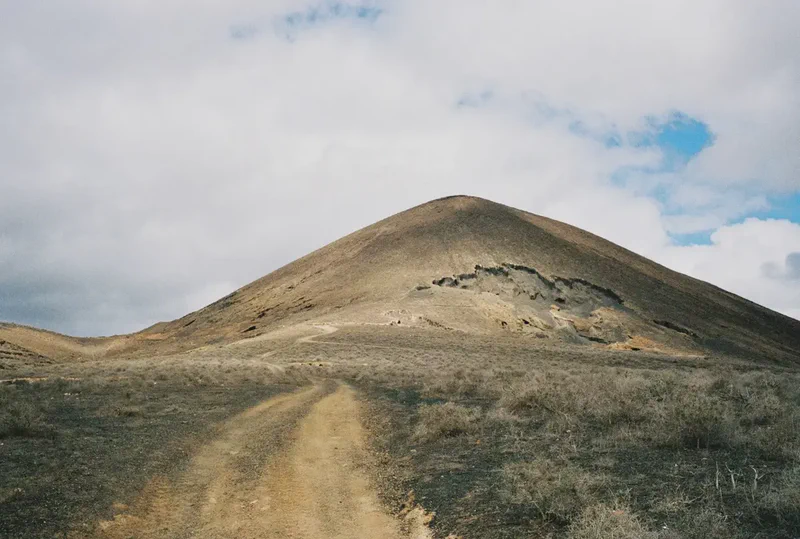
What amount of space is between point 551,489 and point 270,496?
14.4 ft

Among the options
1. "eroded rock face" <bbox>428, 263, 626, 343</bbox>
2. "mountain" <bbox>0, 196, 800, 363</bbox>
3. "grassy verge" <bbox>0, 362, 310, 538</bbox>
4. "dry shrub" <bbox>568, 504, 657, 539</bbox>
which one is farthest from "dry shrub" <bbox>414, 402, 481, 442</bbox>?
"eroded rock face" <bbox>428, 263, 626, 343</bbox>

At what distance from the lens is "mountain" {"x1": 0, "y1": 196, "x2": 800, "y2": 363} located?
210ft

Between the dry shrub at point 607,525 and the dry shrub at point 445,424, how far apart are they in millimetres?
5853

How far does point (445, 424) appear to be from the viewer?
1209cm

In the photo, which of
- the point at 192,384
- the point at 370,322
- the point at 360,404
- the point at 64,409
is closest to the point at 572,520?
the point at 360,404

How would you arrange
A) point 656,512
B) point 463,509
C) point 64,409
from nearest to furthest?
point 656,512 → point 463,509 → point 64,409

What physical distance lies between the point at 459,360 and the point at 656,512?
29156 mm

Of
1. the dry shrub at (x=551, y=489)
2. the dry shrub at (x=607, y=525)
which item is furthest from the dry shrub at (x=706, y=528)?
the dry shrub at (x=551, y=489)

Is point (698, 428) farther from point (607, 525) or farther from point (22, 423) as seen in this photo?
point (22, 423)

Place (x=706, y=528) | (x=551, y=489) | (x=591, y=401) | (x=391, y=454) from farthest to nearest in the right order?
(x=591, y=401) → (x=391, y=454) → (x=551, y=489) → (x=706, y=528)

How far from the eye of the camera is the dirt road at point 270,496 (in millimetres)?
7363

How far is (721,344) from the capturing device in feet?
230

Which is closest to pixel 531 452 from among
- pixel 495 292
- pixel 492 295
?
pixel 492 295

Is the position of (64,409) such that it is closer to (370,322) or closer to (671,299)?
(370,322)
